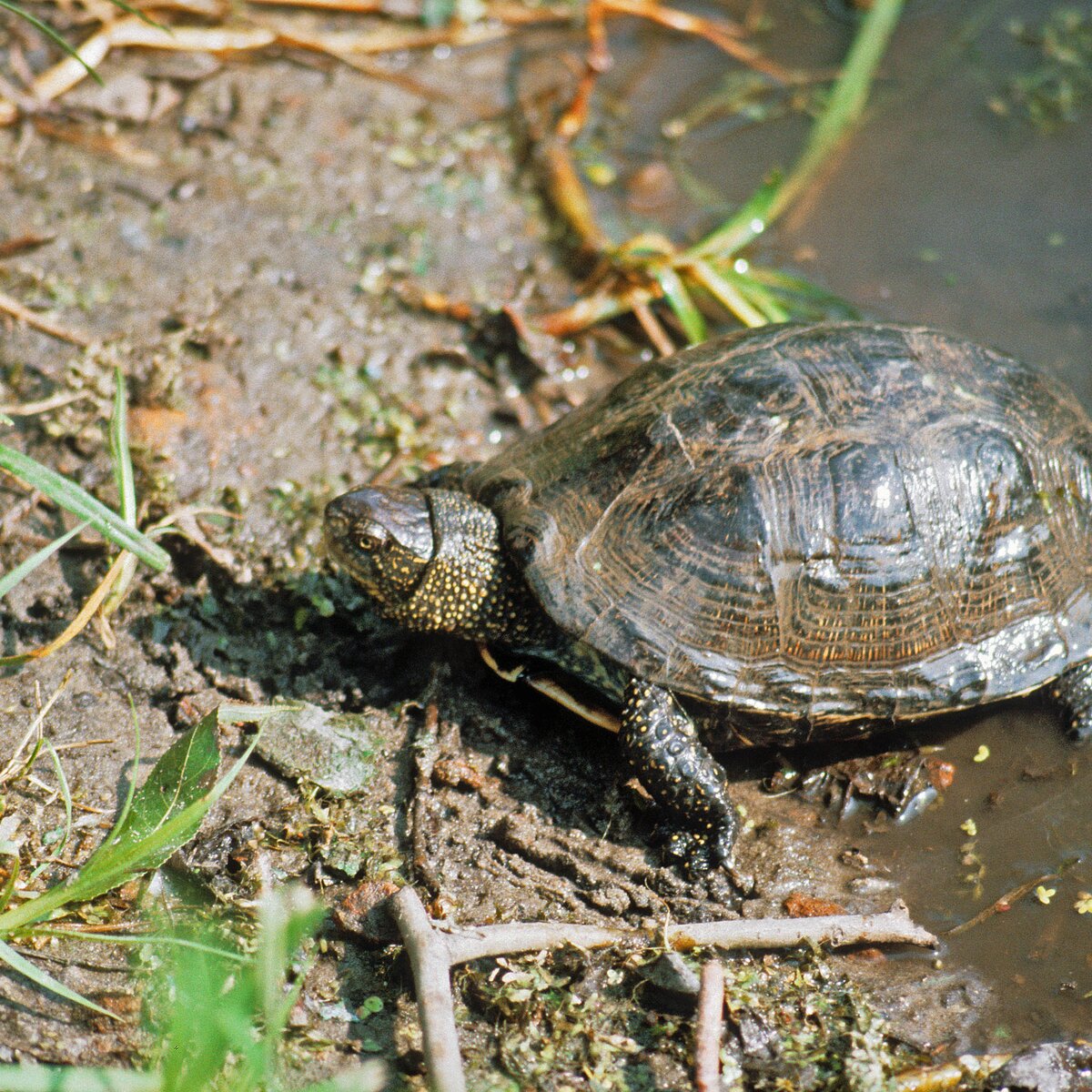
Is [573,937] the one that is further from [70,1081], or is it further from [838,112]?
[838,112]

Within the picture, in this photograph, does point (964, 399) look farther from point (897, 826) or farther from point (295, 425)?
point (295, 425)

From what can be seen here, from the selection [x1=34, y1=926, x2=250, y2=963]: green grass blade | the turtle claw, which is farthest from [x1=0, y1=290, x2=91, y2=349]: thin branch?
the turtle claw

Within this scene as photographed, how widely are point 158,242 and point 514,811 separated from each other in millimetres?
2869

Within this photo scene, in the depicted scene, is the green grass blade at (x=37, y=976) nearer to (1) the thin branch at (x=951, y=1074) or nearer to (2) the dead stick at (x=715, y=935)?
(2) the dead stick at (x=715, y=935)

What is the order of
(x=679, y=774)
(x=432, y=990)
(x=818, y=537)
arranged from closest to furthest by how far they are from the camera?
(x=432, y=990) → (x=679, y=774) → (x=818, y=537)

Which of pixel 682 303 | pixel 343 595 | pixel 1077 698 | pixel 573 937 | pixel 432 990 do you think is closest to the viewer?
pixel 432 990

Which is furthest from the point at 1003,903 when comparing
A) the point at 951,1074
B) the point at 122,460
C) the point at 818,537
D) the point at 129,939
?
the point at 122,460

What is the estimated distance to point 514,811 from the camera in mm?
3145

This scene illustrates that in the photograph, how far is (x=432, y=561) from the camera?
10.6 feet

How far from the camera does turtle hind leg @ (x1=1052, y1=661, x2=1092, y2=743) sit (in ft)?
11.1

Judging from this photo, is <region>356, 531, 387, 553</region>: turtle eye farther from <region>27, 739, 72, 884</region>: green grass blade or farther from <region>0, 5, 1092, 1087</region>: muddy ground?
<region>27, 739, 72, 884</region>: green grass blade

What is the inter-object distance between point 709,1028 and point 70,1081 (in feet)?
4.52

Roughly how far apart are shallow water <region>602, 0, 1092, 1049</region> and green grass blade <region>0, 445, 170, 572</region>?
7.32ft

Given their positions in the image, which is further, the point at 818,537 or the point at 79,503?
the point at 818,537
